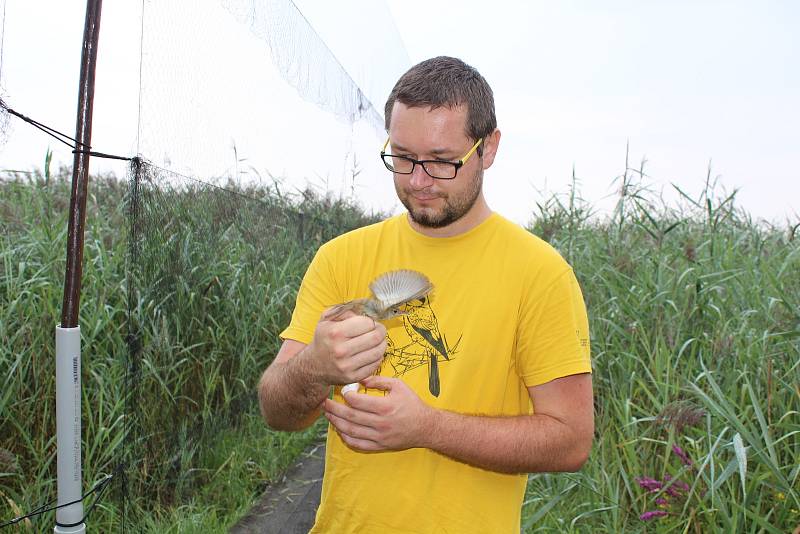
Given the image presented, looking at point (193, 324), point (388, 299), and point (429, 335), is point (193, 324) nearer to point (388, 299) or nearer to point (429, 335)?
point (429, 335)

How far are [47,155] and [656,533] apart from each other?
309 centimetres

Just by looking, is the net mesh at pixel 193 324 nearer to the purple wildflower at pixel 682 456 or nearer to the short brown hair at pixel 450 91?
the short brown hair at pixel 450 91

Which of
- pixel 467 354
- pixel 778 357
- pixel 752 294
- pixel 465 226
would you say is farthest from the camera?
pixel 752 294

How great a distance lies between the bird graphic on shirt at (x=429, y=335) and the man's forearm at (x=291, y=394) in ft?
0.79

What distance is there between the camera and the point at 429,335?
1425 millimetres

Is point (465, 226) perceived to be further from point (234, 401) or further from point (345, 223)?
point (345, 223)

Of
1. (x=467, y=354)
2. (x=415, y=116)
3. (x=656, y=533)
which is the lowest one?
(x=656, y=533)

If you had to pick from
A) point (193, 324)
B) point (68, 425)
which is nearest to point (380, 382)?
point (68, 425)

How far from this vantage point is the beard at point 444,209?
1.46 meters

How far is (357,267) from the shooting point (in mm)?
1521


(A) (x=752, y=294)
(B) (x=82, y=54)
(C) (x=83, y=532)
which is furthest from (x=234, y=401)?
(A) (x=752, y=294)

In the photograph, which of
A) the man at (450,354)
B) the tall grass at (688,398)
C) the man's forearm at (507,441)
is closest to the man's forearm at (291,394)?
the man at (450,354)

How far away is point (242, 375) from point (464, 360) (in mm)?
2453

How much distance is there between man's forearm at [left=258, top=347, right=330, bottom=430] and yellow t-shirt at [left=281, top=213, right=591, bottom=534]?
0.11 meters
